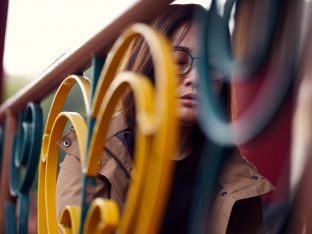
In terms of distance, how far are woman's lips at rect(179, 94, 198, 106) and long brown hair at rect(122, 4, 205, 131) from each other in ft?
0.85

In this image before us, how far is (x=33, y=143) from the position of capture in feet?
4.67

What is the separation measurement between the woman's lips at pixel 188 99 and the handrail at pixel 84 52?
26cm

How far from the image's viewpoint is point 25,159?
154cm

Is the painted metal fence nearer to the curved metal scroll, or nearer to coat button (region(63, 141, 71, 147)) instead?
the curved metal scroll

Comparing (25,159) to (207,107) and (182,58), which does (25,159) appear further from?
(207,107)

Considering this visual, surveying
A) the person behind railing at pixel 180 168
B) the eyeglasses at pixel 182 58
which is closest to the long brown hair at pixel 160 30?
the person behind railing at pixel 180 168

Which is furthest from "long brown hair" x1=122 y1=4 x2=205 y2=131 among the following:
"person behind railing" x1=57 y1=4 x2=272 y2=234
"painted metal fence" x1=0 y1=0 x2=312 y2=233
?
"painted metal fence" x1=0 y1=0 x2=312 y2=233

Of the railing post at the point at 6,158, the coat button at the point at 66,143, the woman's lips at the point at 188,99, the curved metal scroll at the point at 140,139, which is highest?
the curved metal scroll at the point at 140,139

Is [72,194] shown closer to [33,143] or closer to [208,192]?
[33,143]

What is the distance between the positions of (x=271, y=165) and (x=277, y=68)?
1.40 meters

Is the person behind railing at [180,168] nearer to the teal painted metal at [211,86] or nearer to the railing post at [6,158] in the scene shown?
the railing post at [6,158]

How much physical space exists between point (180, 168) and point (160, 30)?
1.31 ft

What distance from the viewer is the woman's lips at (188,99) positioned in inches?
51.0

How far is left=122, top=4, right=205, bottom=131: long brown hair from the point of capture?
63.4 inches
